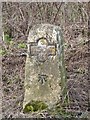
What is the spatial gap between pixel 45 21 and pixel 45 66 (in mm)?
1408

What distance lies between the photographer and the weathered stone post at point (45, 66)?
3803mm

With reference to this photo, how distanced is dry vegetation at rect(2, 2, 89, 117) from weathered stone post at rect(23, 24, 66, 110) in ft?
1.70

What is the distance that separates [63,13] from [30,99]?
174cm

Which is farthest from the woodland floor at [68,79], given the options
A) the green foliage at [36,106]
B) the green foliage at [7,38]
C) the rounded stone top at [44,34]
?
the rounded stone top at [44,34]

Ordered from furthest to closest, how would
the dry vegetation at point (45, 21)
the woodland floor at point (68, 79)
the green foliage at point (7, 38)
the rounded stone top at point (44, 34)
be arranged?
the green foliage at point (7, 38), the dry vegetation at point (45, 21), the woodland floor at point (68, 79), the rounded stone top at point (44, 34)

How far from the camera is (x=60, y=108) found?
3.87 meters

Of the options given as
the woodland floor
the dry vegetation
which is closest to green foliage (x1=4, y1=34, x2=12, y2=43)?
the dry vegetation

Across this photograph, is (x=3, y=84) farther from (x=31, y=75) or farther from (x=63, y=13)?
(x=63, y=13)

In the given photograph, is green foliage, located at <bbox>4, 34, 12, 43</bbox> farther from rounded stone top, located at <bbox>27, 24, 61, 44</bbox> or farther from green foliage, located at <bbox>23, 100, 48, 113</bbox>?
green foliage, located at <bbox>23, 100, 48, 113</bbox>

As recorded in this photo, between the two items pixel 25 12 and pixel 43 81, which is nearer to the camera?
pixel 43 81

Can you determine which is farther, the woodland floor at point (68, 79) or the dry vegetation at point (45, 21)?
the dry vegetation at point (45, 21)

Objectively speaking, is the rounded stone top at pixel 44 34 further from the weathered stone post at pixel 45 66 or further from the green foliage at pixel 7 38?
the green foliage at pixel 7 38

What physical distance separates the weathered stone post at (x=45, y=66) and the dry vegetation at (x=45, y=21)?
0.52 metres

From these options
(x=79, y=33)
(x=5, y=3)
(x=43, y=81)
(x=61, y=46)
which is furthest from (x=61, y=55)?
(x=5, y=3)
